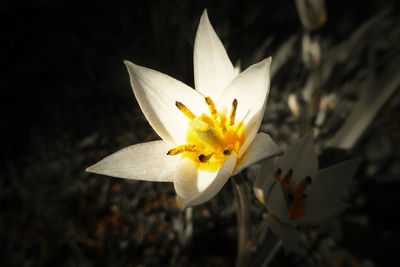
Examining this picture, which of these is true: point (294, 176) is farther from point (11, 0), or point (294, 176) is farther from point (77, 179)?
point (11, 0)

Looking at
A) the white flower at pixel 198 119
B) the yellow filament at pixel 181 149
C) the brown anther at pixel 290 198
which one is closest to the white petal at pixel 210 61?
the white flower at pixel 198 119

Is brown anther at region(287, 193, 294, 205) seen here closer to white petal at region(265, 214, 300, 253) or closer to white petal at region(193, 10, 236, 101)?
white petal at region(265, 214, 300, 253)

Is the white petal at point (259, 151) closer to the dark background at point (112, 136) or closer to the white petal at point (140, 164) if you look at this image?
the white petal at point (140, 164)

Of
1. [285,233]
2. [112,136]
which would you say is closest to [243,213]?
[285,233]

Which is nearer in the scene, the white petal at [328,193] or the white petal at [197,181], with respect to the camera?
the white petal at [197,181]

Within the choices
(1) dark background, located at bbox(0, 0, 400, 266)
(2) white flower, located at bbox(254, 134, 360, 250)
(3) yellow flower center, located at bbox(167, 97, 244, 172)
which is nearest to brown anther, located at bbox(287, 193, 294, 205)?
(2) white flower, located at bbox(254, 134, 360, 250)

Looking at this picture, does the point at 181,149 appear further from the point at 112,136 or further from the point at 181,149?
the point at 112,136

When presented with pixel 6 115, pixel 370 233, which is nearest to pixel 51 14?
pixel 6 115
